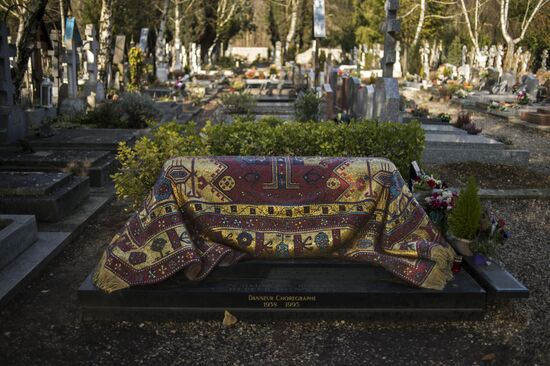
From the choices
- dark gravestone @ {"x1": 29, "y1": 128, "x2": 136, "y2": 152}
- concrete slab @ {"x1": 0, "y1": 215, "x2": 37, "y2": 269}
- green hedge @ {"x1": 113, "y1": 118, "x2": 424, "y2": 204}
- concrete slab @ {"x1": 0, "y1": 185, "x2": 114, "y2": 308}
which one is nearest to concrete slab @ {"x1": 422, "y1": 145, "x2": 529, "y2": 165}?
green hedge @ {"x1": 113, "y1": 118, "x2": 424, "y2": 204}

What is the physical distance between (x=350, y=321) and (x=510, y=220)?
392 centimetres

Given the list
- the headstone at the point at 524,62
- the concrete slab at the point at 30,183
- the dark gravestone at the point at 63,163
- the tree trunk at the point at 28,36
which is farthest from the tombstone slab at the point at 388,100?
the headstone at the point at 524,62

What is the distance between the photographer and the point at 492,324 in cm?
443

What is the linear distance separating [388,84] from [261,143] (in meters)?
5.27

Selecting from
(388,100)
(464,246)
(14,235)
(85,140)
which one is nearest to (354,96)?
(388,100)

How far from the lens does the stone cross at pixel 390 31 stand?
476 inches

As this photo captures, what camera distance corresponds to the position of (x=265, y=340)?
418 centimetres

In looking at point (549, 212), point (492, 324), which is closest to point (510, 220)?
point (549, 212)

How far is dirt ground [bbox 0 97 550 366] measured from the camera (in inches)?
155

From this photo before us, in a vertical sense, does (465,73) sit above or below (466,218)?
above

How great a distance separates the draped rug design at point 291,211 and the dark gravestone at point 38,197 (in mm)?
2361

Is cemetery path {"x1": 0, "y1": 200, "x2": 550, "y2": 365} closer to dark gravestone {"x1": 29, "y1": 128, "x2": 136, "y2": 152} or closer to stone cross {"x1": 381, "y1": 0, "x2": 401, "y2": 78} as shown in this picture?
dark gravestone {"x1": 29, "y1": 128, "x2": 136, "y2": 152}

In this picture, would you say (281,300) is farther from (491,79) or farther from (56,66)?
(491,79)

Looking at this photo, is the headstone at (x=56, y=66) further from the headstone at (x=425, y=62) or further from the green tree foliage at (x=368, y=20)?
the green tree foliage at (x=368, y=20)
